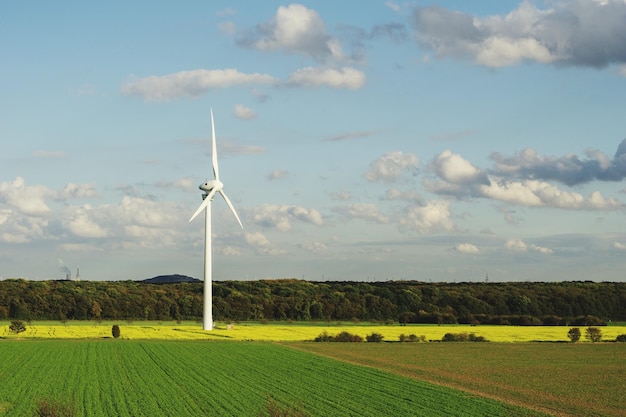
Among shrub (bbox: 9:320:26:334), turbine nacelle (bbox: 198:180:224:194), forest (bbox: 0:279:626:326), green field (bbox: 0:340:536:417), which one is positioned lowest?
green field (bbox: 0:340:536:417)

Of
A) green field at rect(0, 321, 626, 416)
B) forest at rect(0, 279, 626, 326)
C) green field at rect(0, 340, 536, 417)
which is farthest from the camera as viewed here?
forest at rect(0, 279, 626, 326)

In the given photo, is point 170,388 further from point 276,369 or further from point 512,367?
point 512,367

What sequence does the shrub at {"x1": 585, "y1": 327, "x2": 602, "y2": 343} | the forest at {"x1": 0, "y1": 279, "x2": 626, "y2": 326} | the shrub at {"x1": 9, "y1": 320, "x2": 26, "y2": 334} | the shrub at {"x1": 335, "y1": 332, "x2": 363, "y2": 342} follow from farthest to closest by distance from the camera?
the forest at {"x1": 0, "y1": 279, "x2": 626, "y2": 326}, the shrub at {"x1": 585, "y1": 327, "x2": 602, "y2": 343}, the shrub at {"x1": 9, "y1": 320, "x2": 26, "y2": 334}, the shrub at {"x1": 335, "y1": 332, "x2": 363, "y2": 342}

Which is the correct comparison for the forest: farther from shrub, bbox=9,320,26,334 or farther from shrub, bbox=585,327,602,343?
shrub, bbox=9,320,26,334

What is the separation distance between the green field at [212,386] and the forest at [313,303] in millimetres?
65721

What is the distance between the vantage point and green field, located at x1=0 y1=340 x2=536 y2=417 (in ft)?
117

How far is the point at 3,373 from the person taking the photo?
49812mm

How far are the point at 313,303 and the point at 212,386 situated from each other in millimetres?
98557

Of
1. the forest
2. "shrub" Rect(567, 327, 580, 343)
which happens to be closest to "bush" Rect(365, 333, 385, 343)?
"shrub" Rect(567, 327, 580, 343)

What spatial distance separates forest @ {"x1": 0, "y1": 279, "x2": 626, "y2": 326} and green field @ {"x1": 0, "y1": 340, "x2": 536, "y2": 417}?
65721 millimetres

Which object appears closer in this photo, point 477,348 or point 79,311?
point 477,348

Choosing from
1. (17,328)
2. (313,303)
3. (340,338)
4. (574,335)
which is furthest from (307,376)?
(313,303)

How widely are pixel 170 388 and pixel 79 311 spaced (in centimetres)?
9405

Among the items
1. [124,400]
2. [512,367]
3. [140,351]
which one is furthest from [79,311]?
[124,400]
